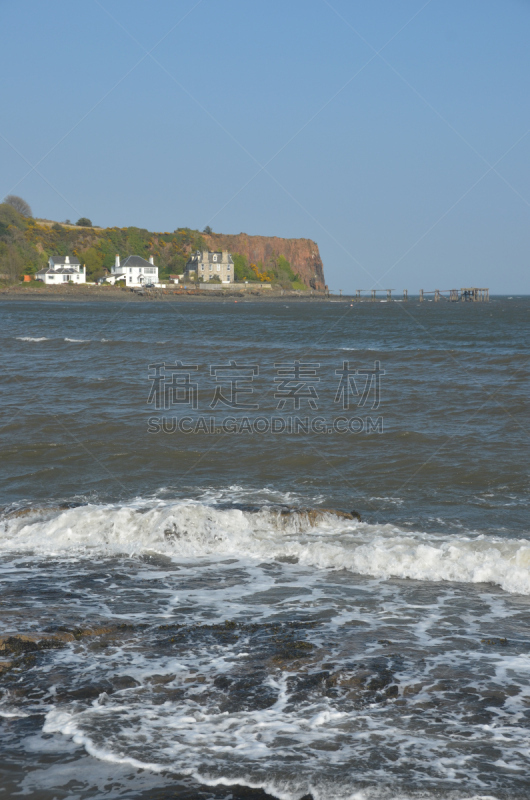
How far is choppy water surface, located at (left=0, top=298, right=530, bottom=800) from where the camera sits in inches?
169

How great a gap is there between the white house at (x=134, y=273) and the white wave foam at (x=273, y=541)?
140356 mm

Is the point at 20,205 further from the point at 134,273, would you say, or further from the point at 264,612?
the point at 264,612

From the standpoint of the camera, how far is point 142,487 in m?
12.4

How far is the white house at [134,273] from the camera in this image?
146625mm

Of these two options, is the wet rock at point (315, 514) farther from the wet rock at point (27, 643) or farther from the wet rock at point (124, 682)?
the wet rock at point (124, 682)

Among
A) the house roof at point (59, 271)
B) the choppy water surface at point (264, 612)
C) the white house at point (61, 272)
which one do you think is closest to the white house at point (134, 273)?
the white house at point (61, 272)

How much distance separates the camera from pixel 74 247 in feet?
569

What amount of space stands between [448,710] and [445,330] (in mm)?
51111

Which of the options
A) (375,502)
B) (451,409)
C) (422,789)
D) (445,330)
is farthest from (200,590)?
(445,330)

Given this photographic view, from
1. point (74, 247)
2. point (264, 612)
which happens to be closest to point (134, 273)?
point (74, 247)

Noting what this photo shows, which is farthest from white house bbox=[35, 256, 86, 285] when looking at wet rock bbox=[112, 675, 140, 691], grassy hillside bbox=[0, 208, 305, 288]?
wet rock bbox=[112, 675, 140, 691]

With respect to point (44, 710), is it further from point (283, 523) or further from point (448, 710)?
point (283, 523)

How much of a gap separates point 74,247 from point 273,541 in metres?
176

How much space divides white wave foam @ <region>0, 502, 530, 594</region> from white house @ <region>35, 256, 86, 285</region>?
440ft
